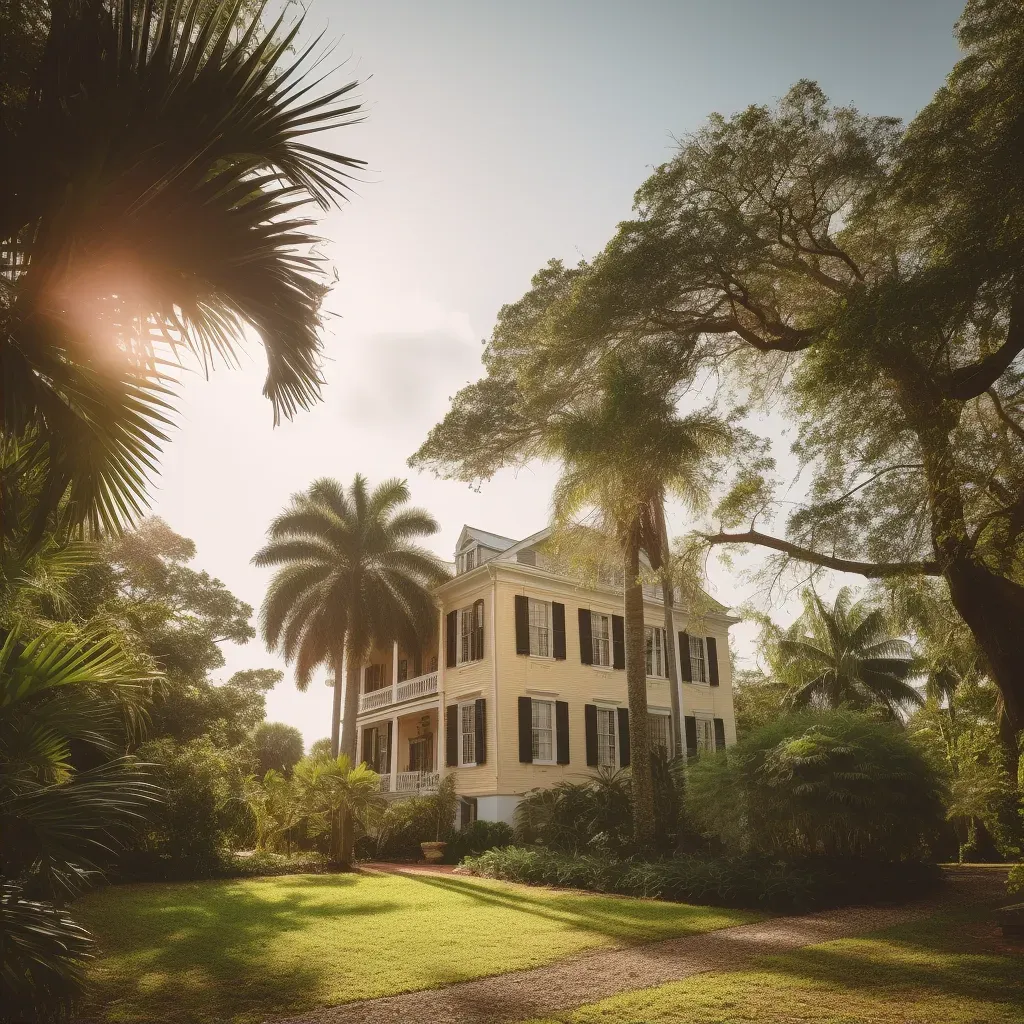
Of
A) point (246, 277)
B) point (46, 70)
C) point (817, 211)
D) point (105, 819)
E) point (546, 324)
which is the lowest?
point (105, 819)

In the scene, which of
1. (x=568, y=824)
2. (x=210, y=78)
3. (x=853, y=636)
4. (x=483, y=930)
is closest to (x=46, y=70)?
(x=210, y=78)

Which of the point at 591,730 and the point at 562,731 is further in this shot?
the point at 591,730

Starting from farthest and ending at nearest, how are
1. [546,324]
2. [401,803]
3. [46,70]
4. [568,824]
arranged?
[401,803], [568,824], [546,324], [46,70]

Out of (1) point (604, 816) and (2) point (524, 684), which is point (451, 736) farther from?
(1) point (604, 816)

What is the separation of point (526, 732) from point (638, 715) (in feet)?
21.8

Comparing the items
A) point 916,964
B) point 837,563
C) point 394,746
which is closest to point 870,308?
point 837,563

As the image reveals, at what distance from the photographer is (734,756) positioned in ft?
38.7

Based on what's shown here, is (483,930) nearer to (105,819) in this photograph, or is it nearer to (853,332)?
(105,819)

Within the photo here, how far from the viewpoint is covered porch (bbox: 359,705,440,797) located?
23.3 meters

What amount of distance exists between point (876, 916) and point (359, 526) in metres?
17.6

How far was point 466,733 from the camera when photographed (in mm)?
21547

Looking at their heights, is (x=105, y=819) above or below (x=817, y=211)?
below

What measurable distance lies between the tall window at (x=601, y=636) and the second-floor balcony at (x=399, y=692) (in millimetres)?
4941

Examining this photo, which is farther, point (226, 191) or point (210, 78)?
point (226, 191)
